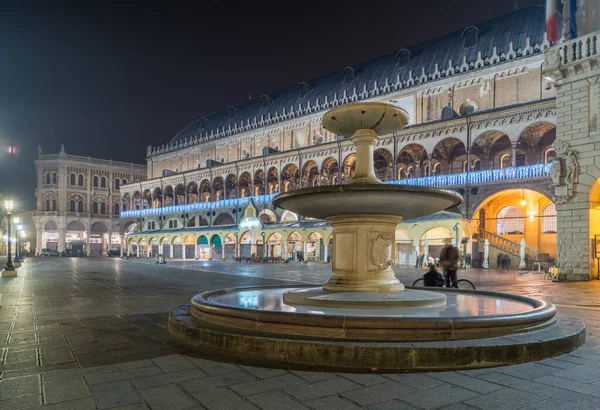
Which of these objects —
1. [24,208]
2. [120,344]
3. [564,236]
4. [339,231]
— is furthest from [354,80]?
[24,208]

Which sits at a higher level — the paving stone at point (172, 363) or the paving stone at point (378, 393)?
the paving stone at point (378, 393)

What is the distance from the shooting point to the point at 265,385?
4230 millimetres

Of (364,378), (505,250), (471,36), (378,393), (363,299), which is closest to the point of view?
(378,393)

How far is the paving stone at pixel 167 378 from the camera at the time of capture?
14.1 ft

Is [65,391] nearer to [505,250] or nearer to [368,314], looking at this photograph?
[368,314]

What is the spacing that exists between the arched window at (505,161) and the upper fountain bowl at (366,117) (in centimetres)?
2851

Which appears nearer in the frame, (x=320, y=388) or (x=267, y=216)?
(x=320, y=388)

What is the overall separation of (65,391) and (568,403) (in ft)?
14.2

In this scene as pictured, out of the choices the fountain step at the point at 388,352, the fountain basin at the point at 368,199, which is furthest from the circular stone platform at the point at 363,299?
the fountain step at the point at 388,352

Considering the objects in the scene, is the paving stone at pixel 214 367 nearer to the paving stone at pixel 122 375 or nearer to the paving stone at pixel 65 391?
the paving stone at pixel 122 375

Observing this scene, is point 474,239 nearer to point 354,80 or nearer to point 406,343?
point 354,80

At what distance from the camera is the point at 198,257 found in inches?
1966

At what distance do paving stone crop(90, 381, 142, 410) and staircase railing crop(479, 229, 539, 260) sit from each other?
2969 cm

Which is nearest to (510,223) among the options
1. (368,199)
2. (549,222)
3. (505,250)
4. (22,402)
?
(549,222)
